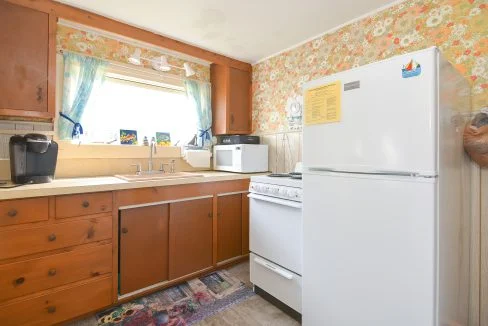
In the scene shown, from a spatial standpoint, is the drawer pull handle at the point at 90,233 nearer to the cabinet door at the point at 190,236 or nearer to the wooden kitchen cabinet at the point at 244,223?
the cabinet door at the point at 190,236

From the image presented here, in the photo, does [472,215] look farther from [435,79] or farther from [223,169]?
[223,169]

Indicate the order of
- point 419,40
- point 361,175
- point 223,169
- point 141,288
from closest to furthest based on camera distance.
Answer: point 361,175 < point 419,40 < point 141,288 < point 223,169

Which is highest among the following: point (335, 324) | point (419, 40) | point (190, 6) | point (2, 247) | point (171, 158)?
point (190, 6)

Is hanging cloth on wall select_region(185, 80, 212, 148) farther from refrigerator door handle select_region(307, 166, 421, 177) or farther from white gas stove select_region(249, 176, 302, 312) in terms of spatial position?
refrigerator door handle select_region(307, 166, 421, 177)

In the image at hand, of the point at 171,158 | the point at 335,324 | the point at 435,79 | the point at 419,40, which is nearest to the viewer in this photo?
the point at 435,79

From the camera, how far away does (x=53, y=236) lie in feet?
5.02

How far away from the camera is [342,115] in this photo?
4.11ft

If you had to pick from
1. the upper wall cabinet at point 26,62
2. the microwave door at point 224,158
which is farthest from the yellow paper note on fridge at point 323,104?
the upper wall cabinet at point 26,62

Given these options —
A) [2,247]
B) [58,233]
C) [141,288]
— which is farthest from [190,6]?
[141,288]

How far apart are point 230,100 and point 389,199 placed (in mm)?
2223

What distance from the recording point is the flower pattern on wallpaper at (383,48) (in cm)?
153

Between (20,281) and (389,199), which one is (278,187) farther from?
(20,281)

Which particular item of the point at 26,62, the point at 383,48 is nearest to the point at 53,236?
the point at 26,62

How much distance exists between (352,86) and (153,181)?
1.54 metres
